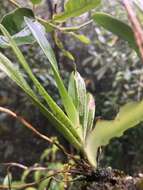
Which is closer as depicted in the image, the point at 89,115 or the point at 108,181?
the point at 108,181

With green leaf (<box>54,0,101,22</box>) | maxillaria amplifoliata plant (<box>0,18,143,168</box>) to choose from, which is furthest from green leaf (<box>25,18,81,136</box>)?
green leaf (<box>54,0,101,22</box>)

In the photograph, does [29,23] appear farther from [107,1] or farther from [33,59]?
[107,1]

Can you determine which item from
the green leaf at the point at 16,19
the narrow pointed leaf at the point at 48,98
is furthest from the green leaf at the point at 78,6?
the narrow pointed leaf at the point at 48,98

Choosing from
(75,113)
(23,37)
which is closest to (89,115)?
(75,113)

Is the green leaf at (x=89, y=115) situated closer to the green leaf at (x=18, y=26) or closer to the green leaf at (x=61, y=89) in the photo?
the green leaf at (x=61, y=89)

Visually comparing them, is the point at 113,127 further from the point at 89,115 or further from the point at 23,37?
the point at 23,37

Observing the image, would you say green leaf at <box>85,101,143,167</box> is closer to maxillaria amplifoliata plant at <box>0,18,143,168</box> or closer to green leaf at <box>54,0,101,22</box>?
maxillaria amplifoliata plant at <box>0,18,143,168</box>

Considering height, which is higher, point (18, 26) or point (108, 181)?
point (18, 26)
